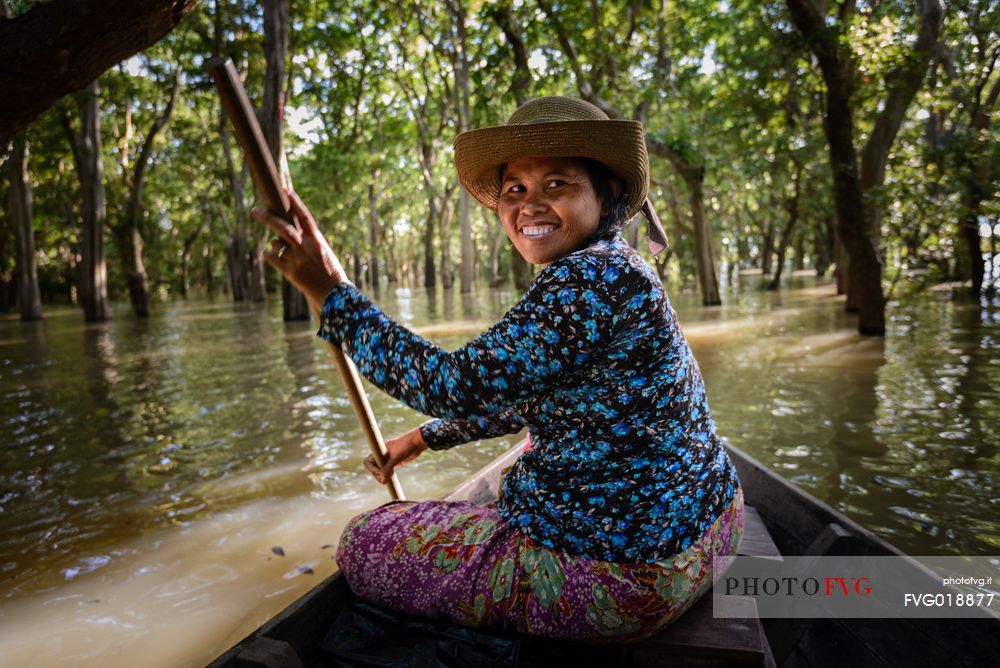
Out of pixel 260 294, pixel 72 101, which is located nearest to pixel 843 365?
pixel 72 101

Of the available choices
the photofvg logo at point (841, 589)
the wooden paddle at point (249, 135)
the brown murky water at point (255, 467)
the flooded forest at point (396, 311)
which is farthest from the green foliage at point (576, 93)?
the photofvg logo at point (841, 589)

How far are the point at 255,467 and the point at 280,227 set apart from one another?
346 centimetres

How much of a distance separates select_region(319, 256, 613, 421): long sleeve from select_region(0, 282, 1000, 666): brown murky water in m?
1.74

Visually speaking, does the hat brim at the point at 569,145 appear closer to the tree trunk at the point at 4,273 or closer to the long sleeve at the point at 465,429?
the long sleeve at the point at 465,429

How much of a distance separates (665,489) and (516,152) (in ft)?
3.11

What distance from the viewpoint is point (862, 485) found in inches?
154

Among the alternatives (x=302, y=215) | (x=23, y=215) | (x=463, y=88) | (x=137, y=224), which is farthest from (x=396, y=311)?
(x=302, y=215)

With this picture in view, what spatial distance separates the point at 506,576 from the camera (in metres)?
1.63

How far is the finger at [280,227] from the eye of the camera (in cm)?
173

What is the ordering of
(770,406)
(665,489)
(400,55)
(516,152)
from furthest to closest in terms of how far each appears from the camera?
1. (400,55)
2. (770,406)
3. (516,152)
4. (665,489)

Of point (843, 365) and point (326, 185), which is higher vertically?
point (326, 185)

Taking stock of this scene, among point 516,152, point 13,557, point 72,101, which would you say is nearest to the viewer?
point 516,152

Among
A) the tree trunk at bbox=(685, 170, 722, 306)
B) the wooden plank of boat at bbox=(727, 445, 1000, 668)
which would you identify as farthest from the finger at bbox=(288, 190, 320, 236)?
the tree trunk at bbox=(685, 170, 722, 306)

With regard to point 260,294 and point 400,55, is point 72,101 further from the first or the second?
point 260,294
